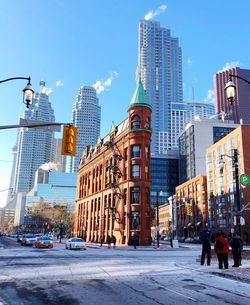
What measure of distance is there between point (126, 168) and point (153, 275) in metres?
42.6

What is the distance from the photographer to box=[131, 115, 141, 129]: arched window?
57.0m

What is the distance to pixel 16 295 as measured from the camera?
10.2m

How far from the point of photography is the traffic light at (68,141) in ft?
54.0

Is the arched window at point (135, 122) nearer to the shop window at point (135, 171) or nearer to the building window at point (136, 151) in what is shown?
the building window at point (136, 151)

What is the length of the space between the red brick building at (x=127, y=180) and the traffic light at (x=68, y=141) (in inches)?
1425

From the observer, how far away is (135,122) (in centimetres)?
5728

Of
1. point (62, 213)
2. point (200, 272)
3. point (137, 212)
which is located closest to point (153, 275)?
point (200, 272)

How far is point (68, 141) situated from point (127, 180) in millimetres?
39940

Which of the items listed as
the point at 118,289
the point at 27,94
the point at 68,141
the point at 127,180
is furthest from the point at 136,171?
the point at 118,289

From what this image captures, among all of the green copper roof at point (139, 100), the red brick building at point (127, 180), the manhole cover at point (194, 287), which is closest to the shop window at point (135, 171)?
the red brick building at point (127, 180)

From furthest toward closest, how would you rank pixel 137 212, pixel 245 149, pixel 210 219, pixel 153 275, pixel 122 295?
pixel 210 219, pixel 245 149, pixel 137 212, pixel 153 275, pixel 122 295

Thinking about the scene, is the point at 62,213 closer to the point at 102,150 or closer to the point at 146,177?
the point at 102,150

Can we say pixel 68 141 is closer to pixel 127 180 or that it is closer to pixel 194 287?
pixel 194 287

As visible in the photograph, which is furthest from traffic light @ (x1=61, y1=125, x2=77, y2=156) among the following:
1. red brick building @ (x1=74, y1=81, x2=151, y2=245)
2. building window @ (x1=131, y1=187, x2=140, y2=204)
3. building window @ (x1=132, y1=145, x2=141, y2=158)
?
building window @ (x1=132, y1=145, x2=141, y2=158)
